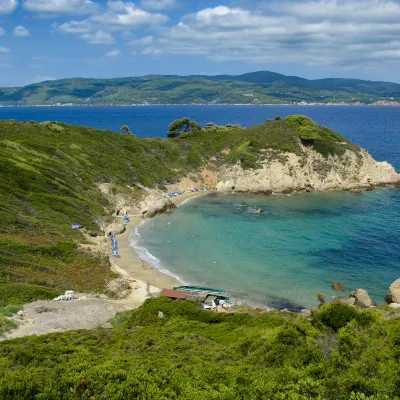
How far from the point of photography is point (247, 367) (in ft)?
66.5

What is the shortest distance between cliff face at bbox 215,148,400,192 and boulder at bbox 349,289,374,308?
49686 millimetres

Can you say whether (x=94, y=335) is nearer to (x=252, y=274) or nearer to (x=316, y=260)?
(x=252, y=274)

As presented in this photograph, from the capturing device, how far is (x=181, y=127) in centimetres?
11688

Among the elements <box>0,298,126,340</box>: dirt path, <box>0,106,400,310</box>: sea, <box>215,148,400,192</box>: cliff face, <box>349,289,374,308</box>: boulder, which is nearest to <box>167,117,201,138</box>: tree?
<box>215,148,400,192</box>: cliff face

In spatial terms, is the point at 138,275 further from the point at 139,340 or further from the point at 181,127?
the point at 181,127

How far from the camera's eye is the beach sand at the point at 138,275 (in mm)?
41219

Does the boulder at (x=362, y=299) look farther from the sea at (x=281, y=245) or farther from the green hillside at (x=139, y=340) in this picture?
the green hillside at (x=139, y=340)

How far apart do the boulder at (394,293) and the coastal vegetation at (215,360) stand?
988 cm

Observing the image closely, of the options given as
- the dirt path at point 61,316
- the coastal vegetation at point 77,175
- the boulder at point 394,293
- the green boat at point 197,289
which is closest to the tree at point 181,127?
the coastal vegetation at point 77,175

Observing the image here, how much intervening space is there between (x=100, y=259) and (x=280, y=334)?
30.7 metres

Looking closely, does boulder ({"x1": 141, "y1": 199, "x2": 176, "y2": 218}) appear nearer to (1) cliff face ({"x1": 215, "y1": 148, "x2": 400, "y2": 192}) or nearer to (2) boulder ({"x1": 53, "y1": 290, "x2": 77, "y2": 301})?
(1) cliff face ({"x1": 215, "y1": 148, "x2": 400, "y2": 192})

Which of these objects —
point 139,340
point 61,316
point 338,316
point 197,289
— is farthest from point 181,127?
point 338,316

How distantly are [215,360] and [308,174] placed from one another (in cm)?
7464

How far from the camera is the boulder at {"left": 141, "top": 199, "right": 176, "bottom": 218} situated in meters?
71.9
